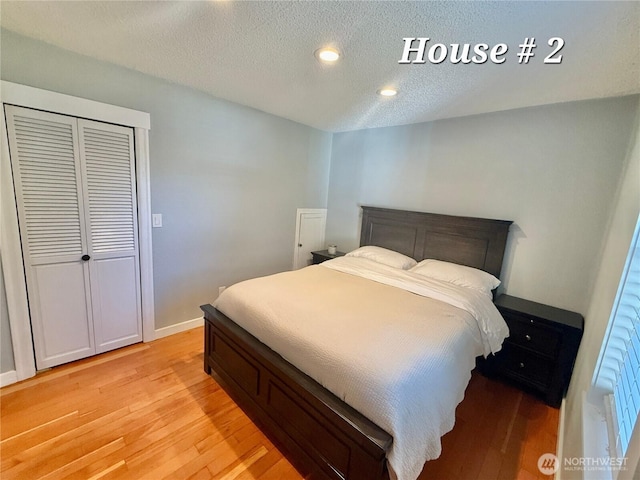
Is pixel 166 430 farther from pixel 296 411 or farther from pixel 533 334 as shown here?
pixel 533 334

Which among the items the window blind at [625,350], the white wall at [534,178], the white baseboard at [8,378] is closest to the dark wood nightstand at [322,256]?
the white wall at [534,178]

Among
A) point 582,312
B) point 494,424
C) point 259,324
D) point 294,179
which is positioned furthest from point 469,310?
point 294,179

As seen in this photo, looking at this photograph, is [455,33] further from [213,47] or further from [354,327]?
[354,327]

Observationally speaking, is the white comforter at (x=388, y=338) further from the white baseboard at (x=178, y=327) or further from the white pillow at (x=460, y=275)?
the white baseboard at (x=178, y=327)

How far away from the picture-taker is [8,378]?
1902 mm

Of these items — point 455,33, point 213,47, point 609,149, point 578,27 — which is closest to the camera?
point 578,27

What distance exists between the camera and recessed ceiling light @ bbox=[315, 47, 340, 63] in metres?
1.62

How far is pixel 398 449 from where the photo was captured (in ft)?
3.57

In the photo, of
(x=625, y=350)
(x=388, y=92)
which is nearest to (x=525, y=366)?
(x=625, y=350)

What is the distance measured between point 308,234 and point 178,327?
1.91 metres

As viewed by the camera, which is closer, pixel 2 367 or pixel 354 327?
pixel 354 327

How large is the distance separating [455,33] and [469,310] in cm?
168

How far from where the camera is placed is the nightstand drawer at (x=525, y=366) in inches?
81.8

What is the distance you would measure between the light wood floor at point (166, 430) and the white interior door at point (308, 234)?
1.92 metres
